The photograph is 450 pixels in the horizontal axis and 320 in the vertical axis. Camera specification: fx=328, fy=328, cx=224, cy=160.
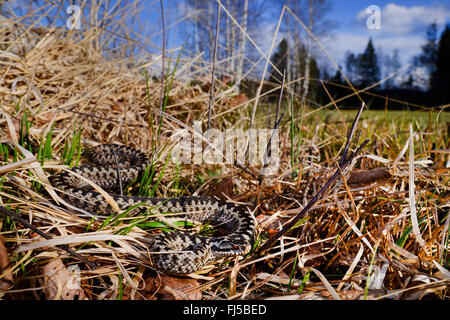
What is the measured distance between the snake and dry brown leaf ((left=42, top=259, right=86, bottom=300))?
20.4 inches

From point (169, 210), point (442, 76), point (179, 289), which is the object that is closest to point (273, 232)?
point (179, 289)

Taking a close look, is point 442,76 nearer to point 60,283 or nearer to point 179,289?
point 179,289

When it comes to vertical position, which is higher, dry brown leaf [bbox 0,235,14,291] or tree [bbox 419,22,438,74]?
tree [bbox 419,22,438,74]

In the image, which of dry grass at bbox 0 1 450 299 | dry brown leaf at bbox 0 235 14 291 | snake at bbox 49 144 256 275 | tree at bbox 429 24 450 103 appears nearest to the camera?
dry brown leaf at bbox 0 235 14 291

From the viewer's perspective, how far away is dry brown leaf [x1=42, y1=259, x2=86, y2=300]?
2015mm

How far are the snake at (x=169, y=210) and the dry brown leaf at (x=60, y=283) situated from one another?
0.52 meters

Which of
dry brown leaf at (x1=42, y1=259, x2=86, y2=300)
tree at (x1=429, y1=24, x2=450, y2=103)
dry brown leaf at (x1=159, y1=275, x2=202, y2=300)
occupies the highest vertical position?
tree at (x1=429, y1=24, x2=450, y2=103)

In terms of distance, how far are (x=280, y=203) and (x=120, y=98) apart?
3649mm

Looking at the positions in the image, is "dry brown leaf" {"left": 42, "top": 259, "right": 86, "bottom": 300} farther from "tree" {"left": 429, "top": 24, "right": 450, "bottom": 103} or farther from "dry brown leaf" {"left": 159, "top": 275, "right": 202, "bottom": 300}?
"tree" {"left": 429, "top": 24, "right": 450, "bottom": 103}

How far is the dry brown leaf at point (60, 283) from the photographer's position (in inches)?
79.3

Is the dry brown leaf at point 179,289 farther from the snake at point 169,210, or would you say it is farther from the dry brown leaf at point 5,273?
the dry brown leaf at point 5,273

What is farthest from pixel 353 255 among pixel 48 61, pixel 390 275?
pixel 48 61

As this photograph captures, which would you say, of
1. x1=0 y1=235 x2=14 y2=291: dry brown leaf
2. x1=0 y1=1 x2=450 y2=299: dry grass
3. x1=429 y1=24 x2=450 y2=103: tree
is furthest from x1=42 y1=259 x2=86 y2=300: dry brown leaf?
→ x1=429 y1=24 x2=450 y2=103: tree

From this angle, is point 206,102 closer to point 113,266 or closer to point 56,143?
point 56,143
